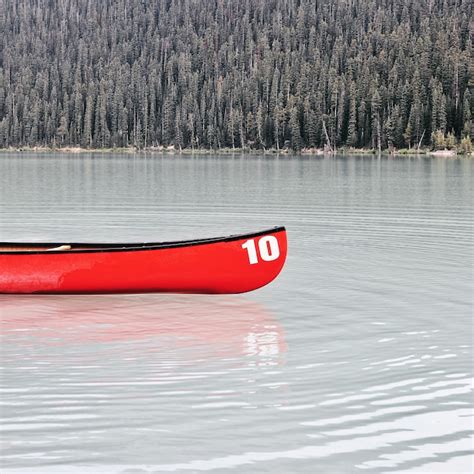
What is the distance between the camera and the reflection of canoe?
1933cm

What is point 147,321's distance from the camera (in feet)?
57.5

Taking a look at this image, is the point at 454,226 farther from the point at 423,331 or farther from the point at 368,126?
the point at 368,126

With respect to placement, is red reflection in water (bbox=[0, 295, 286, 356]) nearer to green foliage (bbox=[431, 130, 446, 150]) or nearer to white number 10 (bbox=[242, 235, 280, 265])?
white number 10 (bbox=[242, 235, 280, 265])

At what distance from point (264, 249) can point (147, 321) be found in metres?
2.98

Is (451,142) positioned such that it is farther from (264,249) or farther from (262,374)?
(262,374)

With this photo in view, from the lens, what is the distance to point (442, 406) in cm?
1223

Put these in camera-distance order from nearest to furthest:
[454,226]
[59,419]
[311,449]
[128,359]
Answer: [311,449] → [59,419] → [128,359] → [454,226]

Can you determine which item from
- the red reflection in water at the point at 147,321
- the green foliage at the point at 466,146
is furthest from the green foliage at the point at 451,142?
the red reflection in water at the point at 147,321

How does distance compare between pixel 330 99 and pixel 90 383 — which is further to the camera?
pixel 330 99

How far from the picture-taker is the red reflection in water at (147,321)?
15.9 m

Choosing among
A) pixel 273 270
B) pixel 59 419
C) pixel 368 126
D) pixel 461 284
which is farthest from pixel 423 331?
pixel 368 126

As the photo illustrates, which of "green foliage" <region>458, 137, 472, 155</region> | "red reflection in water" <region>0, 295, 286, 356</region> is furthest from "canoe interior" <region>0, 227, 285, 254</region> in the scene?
"green foliage" <region>458, 137, 472, 155</region>

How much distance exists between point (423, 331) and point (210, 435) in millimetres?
6532

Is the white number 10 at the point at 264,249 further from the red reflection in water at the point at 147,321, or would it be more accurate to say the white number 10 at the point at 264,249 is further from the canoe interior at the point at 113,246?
the red reflection in water at the point at 147,321
